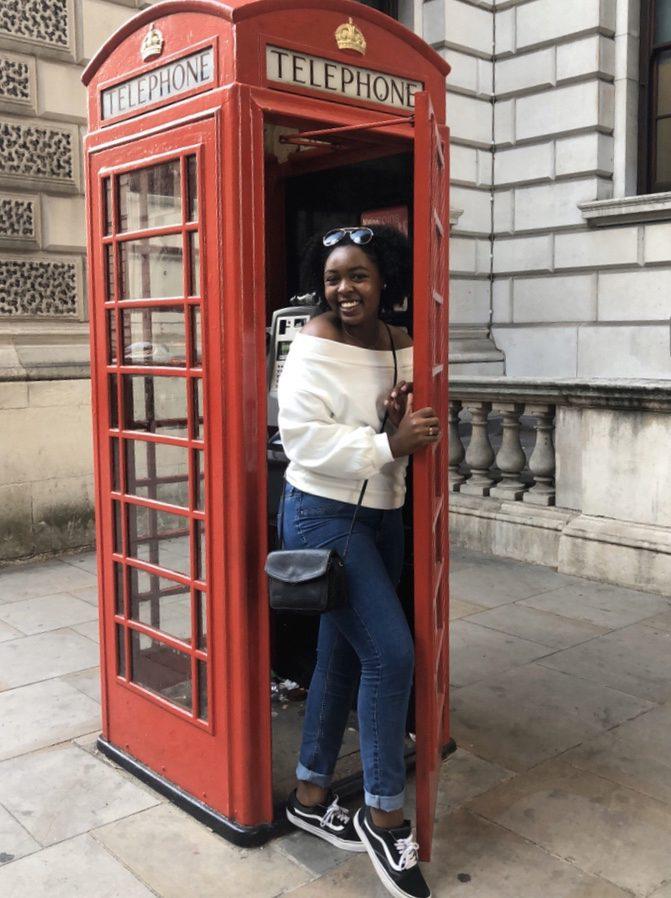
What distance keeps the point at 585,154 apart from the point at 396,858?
362 inches

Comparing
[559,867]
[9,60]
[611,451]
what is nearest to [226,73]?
[559,867]

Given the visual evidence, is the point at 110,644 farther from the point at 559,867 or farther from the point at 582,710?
the point at 582,710

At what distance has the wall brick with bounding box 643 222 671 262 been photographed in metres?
9.60

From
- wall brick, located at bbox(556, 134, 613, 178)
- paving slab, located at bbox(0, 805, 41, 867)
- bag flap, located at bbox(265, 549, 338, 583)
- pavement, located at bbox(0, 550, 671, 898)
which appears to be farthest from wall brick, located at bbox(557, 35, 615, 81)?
paving slab, located at bbox(0, 805, 41, 867)

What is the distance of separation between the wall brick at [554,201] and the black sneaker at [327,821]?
877cm

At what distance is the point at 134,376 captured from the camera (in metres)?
3.13

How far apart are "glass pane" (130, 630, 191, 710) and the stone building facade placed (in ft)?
11.0

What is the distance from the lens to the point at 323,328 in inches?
104

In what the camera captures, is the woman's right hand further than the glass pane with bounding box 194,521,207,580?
No

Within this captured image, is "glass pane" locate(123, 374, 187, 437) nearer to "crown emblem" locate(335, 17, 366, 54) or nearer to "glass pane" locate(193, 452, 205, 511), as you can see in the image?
"glass pane" locate(193, 452, 205, 511)

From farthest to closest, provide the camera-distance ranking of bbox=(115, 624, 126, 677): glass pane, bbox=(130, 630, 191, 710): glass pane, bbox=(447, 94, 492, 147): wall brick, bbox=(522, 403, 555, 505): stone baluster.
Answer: bbox=(447, 94, 492, 147): wall brick → bbox=(522, 403, 555, 505): stone baluster → bbox=(115, 624, 126, 677): glass pane → bbox=(130, 630, 191, 710): glass pane

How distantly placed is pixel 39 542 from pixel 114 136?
415 cm

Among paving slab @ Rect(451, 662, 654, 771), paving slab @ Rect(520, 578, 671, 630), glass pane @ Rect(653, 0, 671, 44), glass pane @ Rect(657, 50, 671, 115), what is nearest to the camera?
paving slab @ Rect(451, 662, 654, 771)

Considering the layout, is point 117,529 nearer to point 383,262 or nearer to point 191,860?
point 191,860
